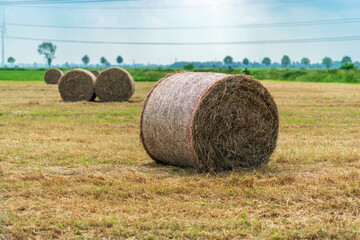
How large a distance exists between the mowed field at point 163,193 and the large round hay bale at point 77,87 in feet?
35.4

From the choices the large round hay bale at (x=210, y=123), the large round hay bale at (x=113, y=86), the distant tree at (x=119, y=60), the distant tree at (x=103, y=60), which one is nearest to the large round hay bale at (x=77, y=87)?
the large round hay bale at (x=113, y=86)

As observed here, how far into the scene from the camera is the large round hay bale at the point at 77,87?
A: 21438 mm

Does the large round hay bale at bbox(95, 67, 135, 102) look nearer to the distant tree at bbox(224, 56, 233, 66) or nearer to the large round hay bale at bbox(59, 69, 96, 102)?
the large round hay bale at bbox(59, 69, 96, 102)

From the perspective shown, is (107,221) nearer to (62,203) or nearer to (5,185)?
(62,203)

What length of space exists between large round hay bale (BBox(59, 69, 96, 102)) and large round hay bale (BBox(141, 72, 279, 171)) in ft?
44.5

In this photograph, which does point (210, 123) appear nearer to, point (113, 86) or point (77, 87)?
point (113, 86)

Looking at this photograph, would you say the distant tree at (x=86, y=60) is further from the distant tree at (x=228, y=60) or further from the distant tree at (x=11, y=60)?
the distant tree at (x=228, y=60)

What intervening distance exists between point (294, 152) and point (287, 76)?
2013 inches

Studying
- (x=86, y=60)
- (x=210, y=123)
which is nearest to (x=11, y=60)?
(x=86, y=60)

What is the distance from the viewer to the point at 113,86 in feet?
69.7

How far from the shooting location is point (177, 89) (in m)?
7.96

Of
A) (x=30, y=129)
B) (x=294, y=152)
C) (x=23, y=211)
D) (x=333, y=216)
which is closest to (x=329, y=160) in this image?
(x=294, y=152)

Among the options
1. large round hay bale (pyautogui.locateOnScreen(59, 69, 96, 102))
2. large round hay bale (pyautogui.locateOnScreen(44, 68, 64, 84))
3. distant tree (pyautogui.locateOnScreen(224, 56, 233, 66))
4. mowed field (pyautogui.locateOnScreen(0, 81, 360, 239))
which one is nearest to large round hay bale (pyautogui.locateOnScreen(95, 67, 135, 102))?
large round hay bale (pyautogui.locateOnScreen(59, 69, 96, 102))

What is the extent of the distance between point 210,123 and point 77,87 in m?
15.0
